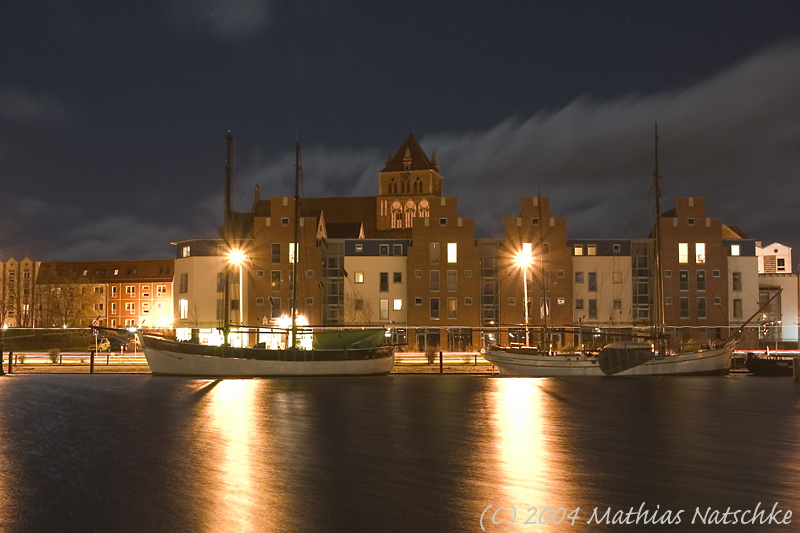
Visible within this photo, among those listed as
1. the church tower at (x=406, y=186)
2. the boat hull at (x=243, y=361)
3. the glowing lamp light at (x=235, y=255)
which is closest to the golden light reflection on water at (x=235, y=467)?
the boat hull at (x=243, y=361)

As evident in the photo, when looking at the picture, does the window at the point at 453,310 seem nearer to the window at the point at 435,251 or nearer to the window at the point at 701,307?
the window at the point at 435,251

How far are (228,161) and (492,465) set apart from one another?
39866mm

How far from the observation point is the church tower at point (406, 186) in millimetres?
146125

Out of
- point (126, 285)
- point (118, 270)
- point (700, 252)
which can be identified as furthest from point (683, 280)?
point (118, 270)

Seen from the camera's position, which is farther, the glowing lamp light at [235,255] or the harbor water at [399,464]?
the glowing lamp light at [235,255]

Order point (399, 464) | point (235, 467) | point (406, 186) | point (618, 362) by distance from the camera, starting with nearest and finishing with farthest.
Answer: point (235, 467), point (399, 464), point (618, 362), point (406, 186)

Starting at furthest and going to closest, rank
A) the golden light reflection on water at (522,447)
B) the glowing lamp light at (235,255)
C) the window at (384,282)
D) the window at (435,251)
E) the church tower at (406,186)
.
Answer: the church tower at (406,186)
the window at (384,282)
the window at (435,251)
the glowing lamp light at (235,255)
the golden light reflection on water at (522,447)

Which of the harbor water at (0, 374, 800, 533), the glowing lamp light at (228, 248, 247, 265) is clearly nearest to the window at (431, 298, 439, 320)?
the glowing lamp light at (228, 248, 247, 265)

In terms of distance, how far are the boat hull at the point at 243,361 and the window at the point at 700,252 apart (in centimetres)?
4557

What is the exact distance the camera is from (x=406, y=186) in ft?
493

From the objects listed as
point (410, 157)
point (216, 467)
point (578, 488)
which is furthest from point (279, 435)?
point (410, 157)

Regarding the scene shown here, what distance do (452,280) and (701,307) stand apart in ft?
77.2

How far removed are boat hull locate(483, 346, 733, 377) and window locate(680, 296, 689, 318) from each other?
35.6 meters

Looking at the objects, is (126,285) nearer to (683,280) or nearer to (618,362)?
(683,280)
